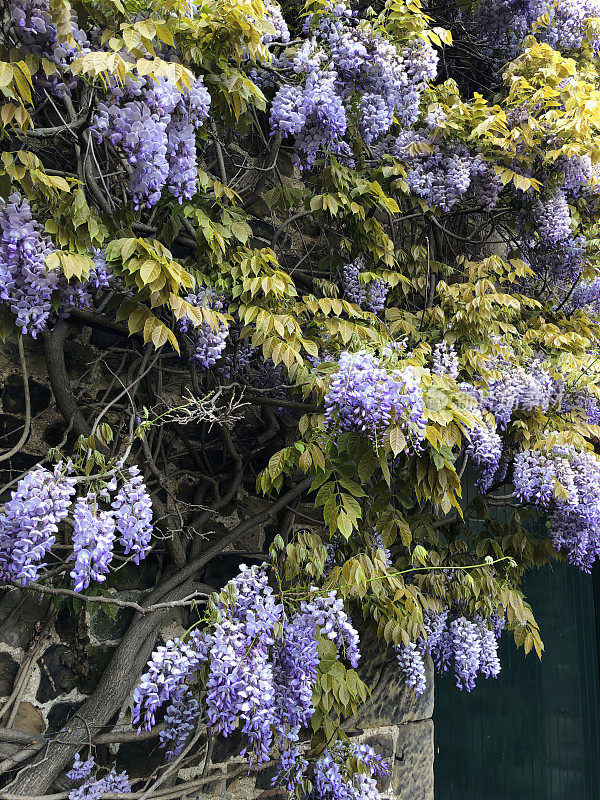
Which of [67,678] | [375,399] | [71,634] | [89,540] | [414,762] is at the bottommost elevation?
[414,762]

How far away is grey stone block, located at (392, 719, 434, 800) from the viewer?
3.04m

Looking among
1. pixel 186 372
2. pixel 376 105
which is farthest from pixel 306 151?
pixel 186 372

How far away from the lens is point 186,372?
2686mm

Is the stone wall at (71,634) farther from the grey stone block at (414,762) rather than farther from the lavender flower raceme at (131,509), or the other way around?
the lavender flower raceme at (131,509)

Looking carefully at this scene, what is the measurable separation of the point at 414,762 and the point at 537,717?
1.32 metres

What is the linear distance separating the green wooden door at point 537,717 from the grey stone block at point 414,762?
485 mm

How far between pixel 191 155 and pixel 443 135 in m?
1.43

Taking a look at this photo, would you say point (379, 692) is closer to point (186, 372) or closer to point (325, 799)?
point (325, 799)

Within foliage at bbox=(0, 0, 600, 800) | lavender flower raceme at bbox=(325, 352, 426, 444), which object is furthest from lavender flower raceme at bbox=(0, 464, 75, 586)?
lavender flower raceme at bbox=(325, 352, 426, 444)

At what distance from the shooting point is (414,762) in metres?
3.12

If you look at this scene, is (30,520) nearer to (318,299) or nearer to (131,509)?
(131,509)

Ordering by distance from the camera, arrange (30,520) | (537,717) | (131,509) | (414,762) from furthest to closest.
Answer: (537,717) < (414,762) < (131,509) < (30,520)

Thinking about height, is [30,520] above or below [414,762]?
above

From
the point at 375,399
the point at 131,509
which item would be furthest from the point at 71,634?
the point at 375,399
